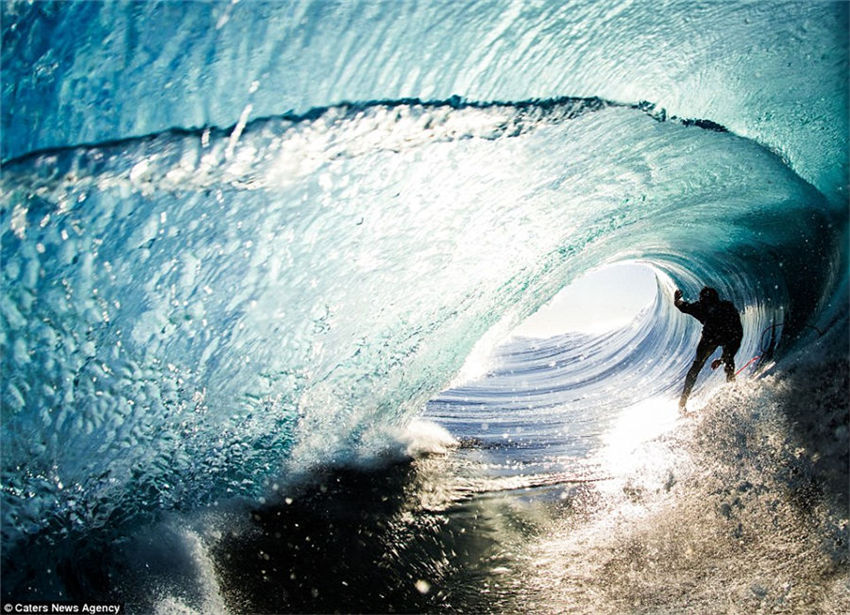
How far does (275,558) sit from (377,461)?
3.84 feet

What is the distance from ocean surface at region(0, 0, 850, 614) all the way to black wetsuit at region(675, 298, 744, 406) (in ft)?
2.44

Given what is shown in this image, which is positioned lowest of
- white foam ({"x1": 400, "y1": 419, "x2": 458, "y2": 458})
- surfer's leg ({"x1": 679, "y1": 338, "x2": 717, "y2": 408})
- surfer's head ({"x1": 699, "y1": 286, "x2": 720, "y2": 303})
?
white foam ({"x1": 400, "y1": 419, "x2": 458, "y2": 458})

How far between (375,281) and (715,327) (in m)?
4.07

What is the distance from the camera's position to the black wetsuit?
4703mm

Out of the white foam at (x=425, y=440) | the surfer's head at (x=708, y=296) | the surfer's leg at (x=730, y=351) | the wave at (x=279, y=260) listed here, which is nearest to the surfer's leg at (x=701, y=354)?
the surfer's leg at (x=730, y=351)

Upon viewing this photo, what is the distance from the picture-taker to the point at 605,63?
198 cm

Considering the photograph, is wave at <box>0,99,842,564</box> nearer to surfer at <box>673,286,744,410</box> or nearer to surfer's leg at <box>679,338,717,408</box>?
surfer at <box>673,286,744,410</box>

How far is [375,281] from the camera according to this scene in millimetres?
2568

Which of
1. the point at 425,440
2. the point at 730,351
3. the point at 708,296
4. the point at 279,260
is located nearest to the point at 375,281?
the point at 279,260

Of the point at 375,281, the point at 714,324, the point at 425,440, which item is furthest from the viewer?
the point at 714,324

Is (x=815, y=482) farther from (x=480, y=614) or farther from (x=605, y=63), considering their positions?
(x=605, y=63)

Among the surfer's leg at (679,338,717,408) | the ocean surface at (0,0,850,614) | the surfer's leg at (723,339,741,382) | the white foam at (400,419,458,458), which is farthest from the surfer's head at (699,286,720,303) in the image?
the white foam at (400,419,458,458)

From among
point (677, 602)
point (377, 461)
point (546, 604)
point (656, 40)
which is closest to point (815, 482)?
point (677, 602)

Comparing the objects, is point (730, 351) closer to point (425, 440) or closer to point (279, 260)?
point (425, 440)
